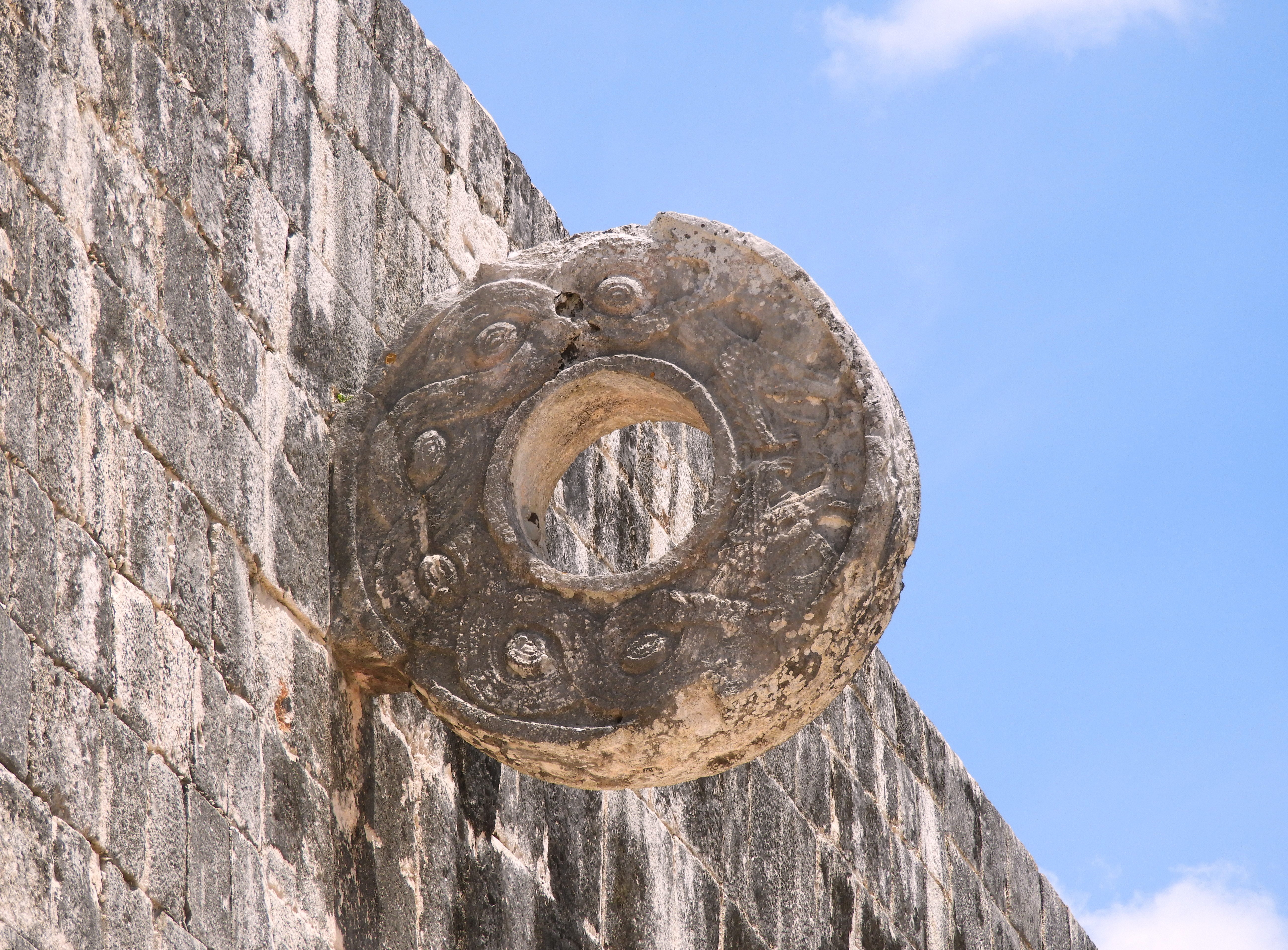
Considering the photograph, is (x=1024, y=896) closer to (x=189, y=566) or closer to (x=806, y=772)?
(x=806, y=772)


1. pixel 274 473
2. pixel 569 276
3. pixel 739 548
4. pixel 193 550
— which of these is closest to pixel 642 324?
pixel 569 276

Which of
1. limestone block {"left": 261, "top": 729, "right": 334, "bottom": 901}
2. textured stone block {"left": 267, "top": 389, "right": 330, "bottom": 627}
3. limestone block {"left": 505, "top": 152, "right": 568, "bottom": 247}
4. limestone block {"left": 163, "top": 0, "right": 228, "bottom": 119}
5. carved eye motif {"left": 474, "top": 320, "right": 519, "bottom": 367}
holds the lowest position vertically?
limestone block {"left": 261, "top": 729, "right": 334, "bottom": 901}

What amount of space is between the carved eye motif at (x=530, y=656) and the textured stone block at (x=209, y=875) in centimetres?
78

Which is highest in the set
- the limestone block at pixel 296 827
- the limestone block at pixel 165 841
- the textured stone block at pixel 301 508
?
the textured stone block at pixel 301 508

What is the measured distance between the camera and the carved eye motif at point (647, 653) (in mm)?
3820

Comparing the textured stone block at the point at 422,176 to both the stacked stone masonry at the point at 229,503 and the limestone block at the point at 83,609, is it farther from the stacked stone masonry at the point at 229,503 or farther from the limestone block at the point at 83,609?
the limestone block at the point at 83,609

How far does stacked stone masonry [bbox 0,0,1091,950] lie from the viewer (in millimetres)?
2934

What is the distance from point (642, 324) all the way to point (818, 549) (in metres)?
0.65

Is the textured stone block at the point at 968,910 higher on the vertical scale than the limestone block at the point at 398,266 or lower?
lower

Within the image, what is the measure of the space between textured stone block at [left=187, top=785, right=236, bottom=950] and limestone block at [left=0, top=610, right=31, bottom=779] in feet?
1.64

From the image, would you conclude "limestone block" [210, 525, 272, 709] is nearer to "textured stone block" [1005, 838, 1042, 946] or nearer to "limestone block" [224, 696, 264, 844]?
"limestone block" [224, 696, 264, 844]

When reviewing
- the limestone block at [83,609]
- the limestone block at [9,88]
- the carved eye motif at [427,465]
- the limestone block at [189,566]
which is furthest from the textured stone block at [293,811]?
the limestone block at [9,88]

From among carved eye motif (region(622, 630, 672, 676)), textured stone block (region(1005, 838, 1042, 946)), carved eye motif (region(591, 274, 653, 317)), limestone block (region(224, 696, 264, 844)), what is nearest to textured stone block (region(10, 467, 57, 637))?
limestone block (region(224, 696, 264, 844))

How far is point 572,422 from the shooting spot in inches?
166
